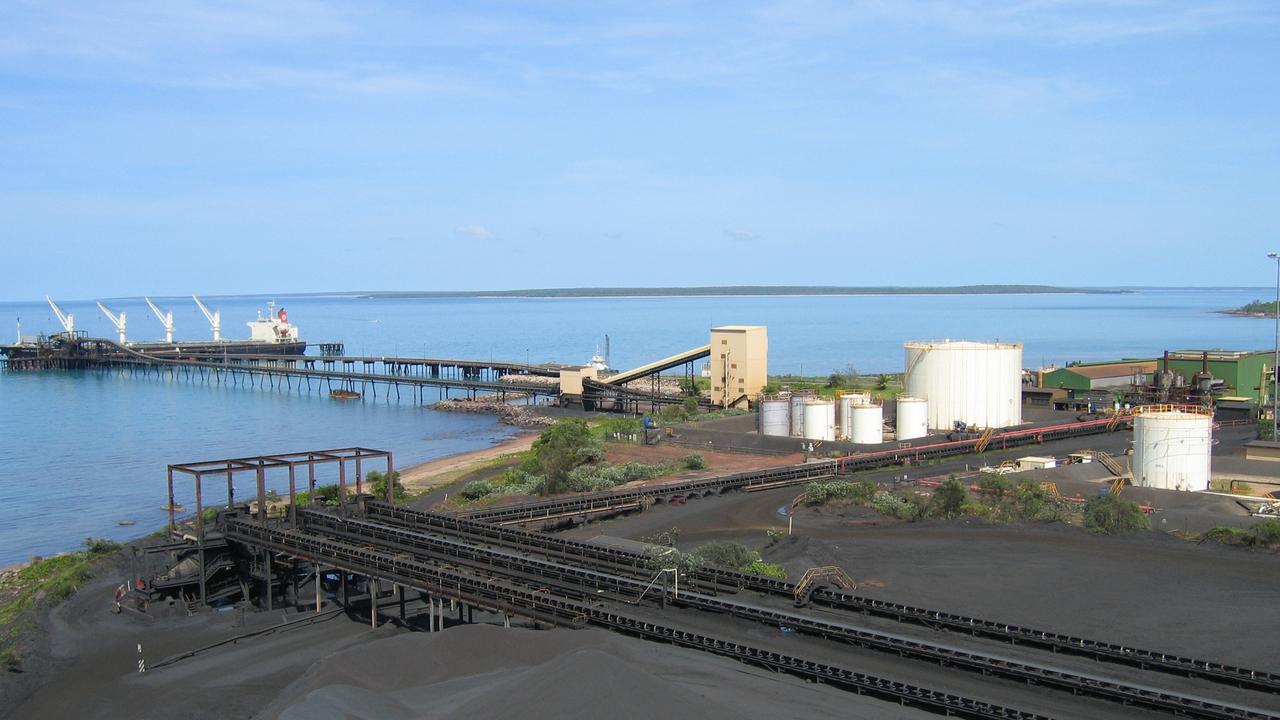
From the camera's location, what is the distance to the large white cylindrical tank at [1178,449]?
38000 mm

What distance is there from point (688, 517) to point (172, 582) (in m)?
16.8

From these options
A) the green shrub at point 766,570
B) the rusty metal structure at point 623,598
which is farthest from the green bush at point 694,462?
the green shrub at point 766,570

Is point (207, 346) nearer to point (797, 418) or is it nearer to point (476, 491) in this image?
point (797, 418)

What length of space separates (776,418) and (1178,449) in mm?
21134

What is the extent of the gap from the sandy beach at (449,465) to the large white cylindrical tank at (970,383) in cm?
2213

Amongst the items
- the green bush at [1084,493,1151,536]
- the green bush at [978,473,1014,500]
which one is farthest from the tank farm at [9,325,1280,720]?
the green bush at [1084,493,1151,536]

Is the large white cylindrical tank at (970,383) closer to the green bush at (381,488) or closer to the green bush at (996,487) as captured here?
the green bush at (996,487)

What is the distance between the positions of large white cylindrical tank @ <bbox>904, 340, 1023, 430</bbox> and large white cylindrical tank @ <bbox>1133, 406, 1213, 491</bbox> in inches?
646

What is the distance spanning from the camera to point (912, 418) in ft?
174

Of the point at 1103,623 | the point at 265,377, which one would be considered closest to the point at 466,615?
the point at 1103,623

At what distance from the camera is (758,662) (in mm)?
19547

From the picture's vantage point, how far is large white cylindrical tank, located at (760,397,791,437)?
2164 inches

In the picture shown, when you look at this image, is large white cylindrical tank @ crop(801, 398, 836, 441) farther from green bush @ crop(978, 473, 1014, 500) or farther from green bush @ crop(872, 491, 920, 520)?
green bush @ crop(978, 473, 1014, 500)

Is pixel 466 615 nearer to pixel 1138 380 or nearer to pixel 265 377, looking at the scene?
pixel 1138 380
